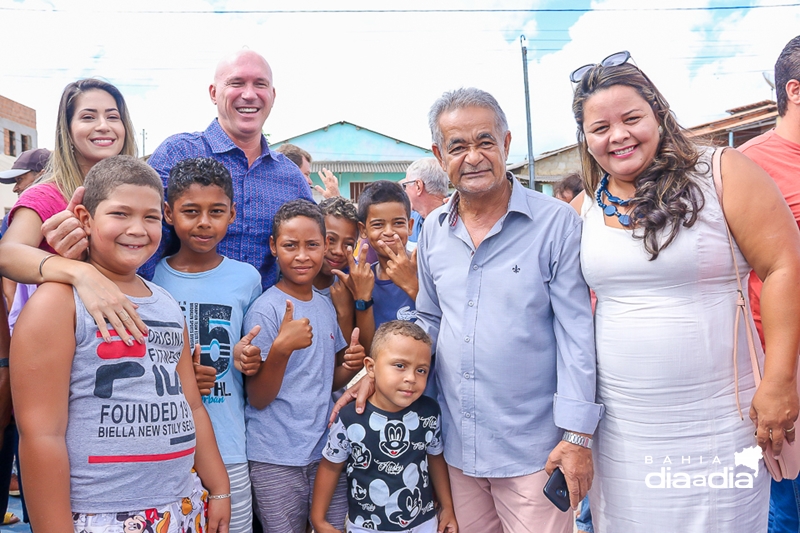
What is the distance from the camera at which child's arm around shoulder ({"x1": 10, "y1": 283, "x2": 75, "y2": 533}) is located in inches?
65.2

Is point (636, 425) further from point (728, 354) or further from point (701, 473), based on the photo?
point (728, 354)

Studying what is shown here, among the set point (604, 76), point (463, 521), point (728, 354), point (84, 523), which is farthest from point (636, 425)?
point (84, 523)

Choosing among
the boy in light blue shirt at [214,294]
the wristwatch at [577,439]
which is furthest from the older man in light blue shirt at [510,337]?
the boy in light blue shirt at [214,294]

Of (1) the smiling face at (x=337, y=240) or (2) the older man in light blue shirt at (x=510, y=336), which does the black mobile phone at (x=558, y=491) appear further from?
(1) the smiling face at (x=337, y=240)

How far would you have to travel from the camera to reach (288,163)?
10.3 feet

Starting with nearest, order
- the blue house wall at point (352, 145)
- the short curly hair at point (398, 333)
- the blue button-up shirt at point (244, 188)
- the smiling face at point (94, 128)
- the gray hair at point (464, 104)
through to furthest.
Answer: the gray hair at point (464, 104) → the short curly hair at point (398, 333) → the smiling face at point (94, 128) → the blue button-up shirt at point (244, 188) → the blue house wall at point (352, 145)

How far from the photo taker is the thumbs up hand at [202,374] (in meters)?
2.27

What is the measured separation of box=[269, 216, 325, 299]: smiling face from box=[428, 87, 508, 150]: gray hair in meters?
0.75

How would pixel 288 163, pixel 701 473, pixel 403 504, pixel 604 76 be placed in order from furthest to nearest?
pixel 288 163 → pixel 403 504 → pixel 604 76 → pixel 701 473

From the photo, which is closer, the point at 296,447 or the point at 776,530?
the point at 296,447

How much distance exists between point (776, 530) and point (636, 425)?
1472mm

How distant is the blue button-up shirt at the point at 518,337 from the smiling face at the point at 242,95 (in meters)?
1.44

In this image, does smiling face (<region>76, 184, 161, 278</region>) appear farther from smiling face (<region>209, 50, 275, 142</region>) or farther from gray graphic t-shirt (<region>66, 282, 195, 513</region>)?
smiling face (<region>209, 50, 275, 142</region>)

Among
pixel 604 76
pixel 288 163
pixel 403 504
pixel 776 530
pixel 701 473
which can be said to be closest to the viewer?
pixel 701 473
